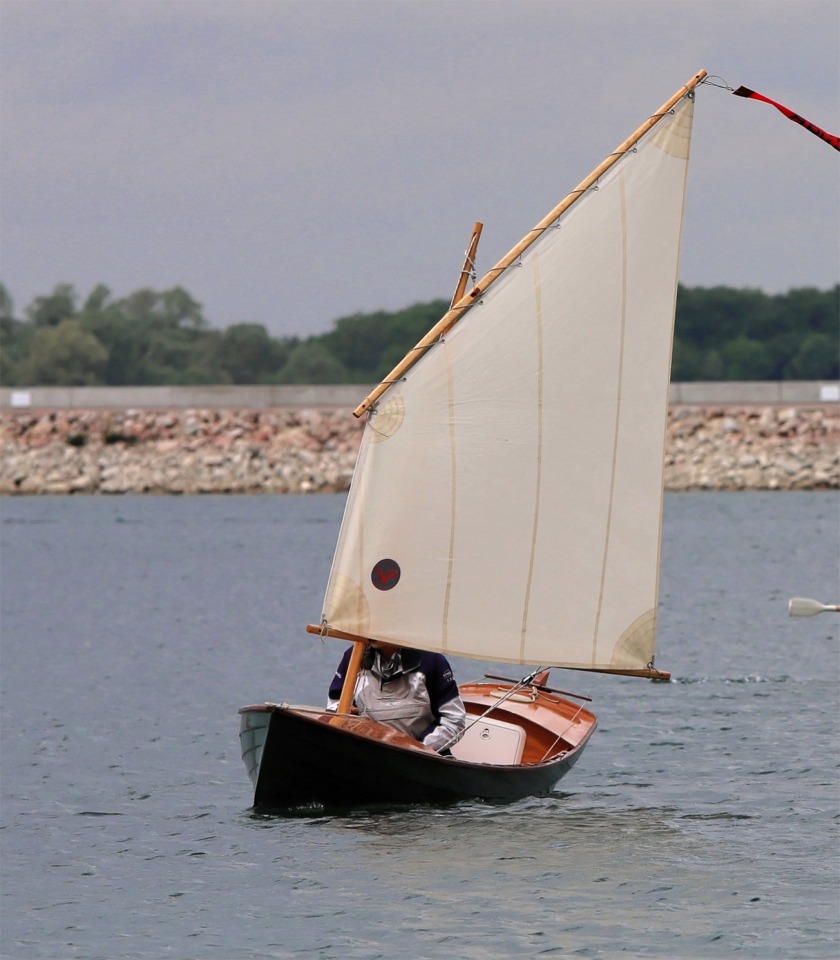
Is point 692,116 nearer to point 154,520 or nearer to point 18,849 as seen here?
point 18,849

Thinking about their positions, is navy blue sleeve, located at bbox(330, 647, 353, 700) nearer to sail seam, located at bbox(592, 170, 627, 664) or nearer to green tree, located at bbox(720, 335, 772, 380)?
sail seam, located at bbox(592, 170, 627, 664)

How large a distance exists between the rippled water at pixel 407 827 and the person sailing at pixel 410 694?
759 millimetres

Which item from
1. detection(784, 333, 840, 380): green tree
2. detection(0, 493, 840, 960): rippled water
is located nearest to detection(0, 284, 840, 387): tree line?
detection(784, 333, 840, 380): green tree

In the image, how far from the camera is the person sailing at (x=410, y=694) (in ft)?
49.3

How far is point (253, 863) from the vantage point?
14.2 meters

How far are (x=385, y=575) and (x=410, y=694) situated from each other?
3.62ft

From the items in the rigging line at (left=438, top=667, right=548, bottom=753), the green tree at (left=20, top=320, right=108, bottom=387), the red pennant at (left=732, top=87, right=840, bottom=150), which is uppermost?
the green tree at (left=20, top=320, right=108, bottom=387)

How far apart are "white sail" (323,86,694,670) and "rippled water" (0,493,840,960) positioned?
178 centimetres

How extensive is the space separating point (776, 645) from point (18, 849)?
17347 millimetres

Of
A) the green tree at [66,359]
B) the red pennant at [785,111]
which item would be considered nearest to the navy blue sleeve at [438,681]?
the red pennant at [785,111]

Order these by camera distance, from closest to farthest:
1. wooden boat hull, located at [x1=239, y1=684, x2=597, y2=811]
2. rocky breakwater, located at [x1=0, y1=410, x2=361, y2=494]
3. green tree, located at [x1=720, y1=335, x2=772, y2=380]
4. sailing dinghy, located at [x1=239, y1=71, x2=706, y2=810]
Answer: wooden boat hull, located at [x1=239, y1=684, x2=597, y2=811] → sailing dinghy, located at [x1=239, y1=71, x2=706, y2=810] → rocky breakwater, located at [x1=0, y1=410, x2=361, y2=494] → green tree, located at [x1=720, y1=335, x2=772, y2=380]

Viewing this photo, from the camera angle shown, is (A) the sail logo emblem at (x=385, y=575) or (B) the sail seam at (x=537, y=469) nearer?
(A) the sail logo emblem at (x=385, y=575)

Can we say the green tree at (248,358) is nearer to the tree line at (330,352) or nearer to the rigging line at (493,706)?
the tree line at (330,352)

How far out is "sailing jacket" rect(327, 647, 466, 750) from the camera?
49.3 feet
